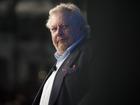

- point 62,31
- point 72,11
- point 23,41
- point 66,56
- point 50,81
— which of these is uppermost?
point 72,11

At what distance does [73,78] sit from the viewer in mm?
3127

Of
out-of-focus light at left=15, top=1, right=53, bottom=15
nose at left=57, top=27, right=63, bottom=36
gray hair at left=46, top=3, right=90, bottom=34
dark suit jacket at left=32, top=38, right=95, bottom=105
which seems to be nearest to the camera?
dark suit jacket at left=32, top=38, right=95, bottom=105

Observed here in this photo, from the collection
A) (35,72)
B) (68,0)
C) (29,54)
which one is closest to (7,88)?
(35,72)

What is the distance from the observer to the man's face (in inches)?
131

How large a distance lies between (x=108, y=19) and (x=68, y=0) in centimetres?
135

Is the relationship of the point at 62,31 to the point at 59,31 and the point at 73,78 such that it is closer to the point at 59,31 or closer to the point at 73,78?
the point at 59,31

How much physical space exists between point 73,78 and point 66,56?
0.28 meters

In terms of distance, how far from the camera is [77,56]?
3.33m

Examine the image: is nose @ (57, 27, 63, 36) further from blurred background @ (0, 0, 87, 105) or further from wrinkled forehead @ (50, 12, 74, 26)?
blurred background @ (0, 0, 87, 105)

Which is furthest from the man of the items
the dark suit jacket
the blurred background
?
the blurred background

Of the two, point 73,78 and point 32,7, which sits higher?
point 73,78

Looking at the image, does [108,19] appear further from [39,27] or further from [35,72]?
[39,27]

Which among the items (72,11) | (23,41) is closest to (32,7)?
(23,41)

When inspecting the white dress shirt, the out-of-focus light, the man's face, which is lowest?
the out-of-focus light
